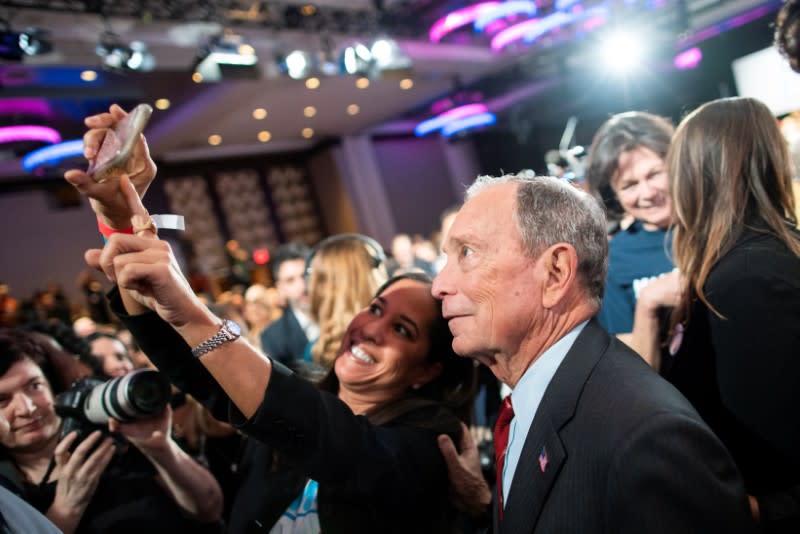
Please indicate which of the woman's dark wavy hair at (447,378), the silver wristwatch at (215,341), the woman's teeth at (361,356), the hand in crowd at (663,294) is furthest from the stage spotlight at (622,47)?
the silver wristwatch at (215,341)

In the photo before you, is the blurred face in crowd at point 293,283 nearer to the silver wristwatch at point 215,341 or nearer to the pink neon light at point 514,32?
the silver wristwatch at point 215,341

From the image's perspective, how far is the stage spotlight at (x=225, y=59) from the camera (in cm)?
577

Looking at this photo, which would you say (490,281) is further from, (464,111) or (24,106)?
(464,111)

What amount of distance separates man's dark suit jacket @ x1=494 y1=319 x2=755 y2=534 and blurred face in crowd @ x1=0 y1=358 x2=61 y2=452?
4.31 ft

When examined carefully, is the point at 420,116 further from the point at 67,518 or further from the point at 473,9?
the point at 67,518

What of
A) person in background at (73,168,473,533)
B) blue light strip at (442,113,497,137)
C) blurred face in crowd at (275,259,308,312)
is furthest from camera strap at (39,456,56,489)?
blue light strip at (442,113,497,137)

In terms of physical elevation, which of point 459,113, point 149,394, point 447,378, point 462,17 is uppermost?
point 462,17

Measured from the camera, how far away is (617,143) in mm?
2186

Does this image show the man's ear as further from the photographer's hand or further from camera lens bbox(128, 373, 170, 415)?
the photographer's hand

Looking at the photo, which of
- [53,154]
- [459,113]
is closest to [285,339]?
[53,154]

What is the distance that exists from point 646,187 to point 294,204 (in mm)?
10524

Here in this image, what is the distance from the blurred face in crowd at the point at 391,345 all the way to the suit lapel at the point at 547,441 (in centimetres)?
56

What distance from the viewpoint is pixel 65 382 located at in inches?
73.5

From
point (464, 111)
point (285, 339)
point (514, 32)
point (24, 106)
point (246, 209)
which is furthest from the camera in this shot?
point (246, 209)
